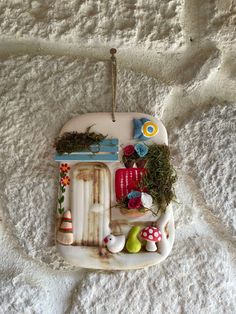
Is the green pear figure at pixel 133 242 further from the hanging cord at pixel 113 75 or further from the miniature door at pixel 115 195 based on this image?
the hanging cord at pixel 113 75

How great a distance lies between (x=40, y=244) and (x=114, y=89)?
0.30 m

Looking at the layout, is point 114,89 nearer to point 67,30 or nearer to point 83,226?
point 67,30

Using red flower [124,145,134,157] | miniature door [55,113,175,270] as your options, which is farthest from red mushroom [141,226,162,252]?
red flower [124,145,134,157]

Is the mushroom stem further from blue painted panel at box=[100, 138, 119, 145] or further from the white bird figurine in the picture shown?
blue painted panel at box=[100, 138, 119, 145]

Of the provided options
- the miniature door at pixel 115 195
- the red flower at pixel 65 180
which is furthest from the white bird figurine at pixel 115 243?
the red flower at pixel 65 180

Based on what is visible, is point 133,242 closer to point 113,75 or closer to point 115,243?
point 115,243

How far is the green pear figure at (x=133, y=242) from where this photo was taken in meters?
0.80

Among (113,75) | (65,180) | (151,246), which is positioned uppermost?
(113,75)

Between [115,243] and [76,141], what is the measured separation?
0.18 m

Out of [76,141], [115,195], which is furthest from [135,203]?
[76,141]

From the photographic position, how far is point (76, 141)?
82 centimetres

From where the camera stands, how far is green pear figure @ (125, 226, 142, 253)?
80 cm

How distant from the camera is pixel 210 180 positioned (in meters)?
0.84

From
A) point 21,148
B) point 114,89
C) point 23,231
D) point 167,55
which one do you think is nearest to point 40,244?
point 23,231
